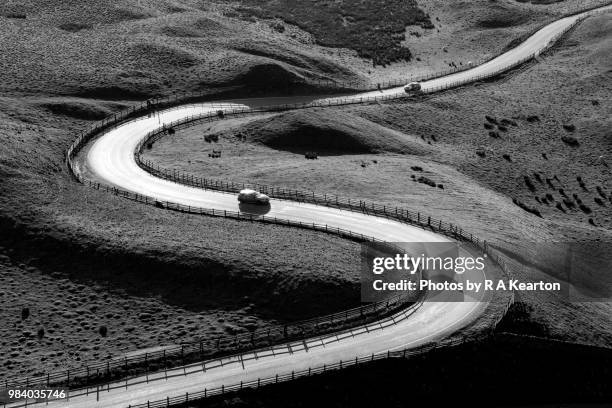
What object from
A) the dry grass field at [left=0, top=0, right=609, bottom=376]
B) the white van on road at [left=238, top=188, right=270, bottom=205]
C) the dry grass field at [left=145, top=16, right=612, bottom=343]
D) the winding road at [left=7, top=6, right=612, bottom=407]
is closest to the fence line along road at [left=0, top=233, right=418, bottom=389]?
the winding road at [left=7, top=6, right=612, bottom=407]

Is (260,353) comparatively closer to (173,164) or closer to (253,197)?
(253,197)

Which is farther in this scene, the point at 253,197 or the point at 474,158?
the point at 474,158

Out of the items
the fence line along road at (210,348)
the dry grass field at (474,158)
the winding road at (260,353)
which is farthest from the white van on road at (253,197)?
the fence line along road at (210,348)

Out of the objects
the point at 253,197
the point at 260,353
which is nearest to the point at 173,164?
the point at 253,197

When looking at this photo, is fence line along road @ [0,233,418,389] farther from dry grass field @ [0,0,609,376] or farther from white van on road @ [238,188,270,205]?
white van on road @ [238,188,270,205]

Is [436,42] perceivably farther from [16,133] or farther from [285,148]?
[16,133]

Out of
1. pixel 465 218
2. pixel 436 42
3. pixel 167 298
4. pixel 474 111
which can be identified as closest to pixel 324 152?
pixel 465 218
